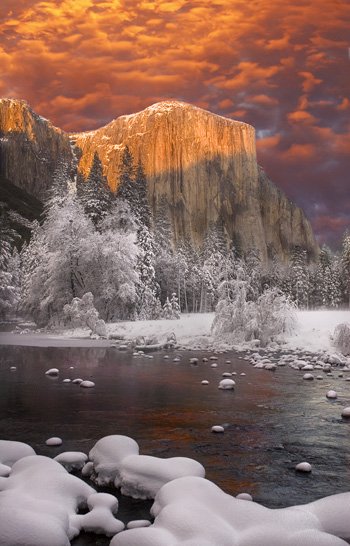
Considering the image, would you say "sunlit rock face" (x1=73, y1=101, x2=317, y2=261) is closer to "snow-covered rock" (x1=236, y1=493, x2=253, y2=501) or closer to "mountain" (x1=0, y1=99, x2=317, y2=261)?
"mountain" (x1=0, y1=99, x2=317, y2=261)

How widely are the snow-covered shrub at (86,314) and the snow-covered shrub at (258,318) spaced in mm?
6951

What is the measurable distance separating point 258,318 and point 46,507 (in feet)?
60.9

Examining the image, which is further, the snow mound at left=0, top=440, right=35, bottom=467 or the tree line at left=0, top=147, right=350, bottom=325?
the tree line at left=0, top=147, right=350, bottom=325

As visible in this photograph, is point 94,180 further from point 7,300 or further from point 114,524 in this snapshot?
point 114,524

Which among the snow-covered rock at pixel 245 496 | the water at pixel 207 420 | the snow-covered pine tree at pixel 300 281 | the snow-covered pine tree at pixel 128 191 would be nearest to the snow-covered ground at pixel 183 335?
the water at pixel 207 420

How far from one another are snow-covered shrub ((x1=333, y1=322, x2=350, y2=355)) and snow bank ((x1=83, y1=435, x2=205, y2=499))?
45.8ft

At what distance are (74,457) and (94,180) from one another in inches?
1387

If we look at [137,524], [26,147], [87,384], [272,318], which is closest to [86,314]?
[272,318]

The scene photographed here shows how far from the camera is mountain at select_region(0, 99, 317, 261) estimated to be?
3627 inches

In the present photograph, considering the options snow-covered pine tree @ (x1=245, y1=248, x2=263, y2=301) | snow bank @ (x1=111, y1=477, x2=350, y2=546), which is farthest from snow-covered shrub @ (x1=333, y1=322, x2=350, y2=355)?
snow-covered pine tree @ (x1=245, y1=248, x2=263, y2=301)

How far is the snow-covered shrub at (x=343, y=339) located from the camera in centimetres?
1864

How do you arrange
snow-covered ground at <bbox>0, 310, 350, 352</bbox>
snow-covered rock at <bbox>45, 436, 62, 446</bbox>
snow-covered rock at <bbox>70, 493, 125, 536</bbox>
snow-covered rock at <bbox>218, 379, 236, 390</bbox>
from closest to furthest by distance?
snow-covered rock at <bbox>70, 493, 125, 536</bbox>
snow-covered rock at <bbox>45, 436, 62, 446</bbox>
snow-covered rock at <bbox>218, 379, 236, 390</bbox>
snow-covered ground at <bbox>0, 310, 350, 352</bbox>

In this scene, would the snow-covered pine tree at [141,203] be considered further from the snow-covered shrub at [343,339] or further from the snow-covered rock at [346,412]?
the snow-covered rock at [346,412]

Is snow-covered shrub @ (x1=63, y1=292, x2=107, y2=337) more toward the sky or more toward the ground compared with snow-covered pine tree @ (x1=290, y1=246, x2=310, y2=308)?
more toward the ground
